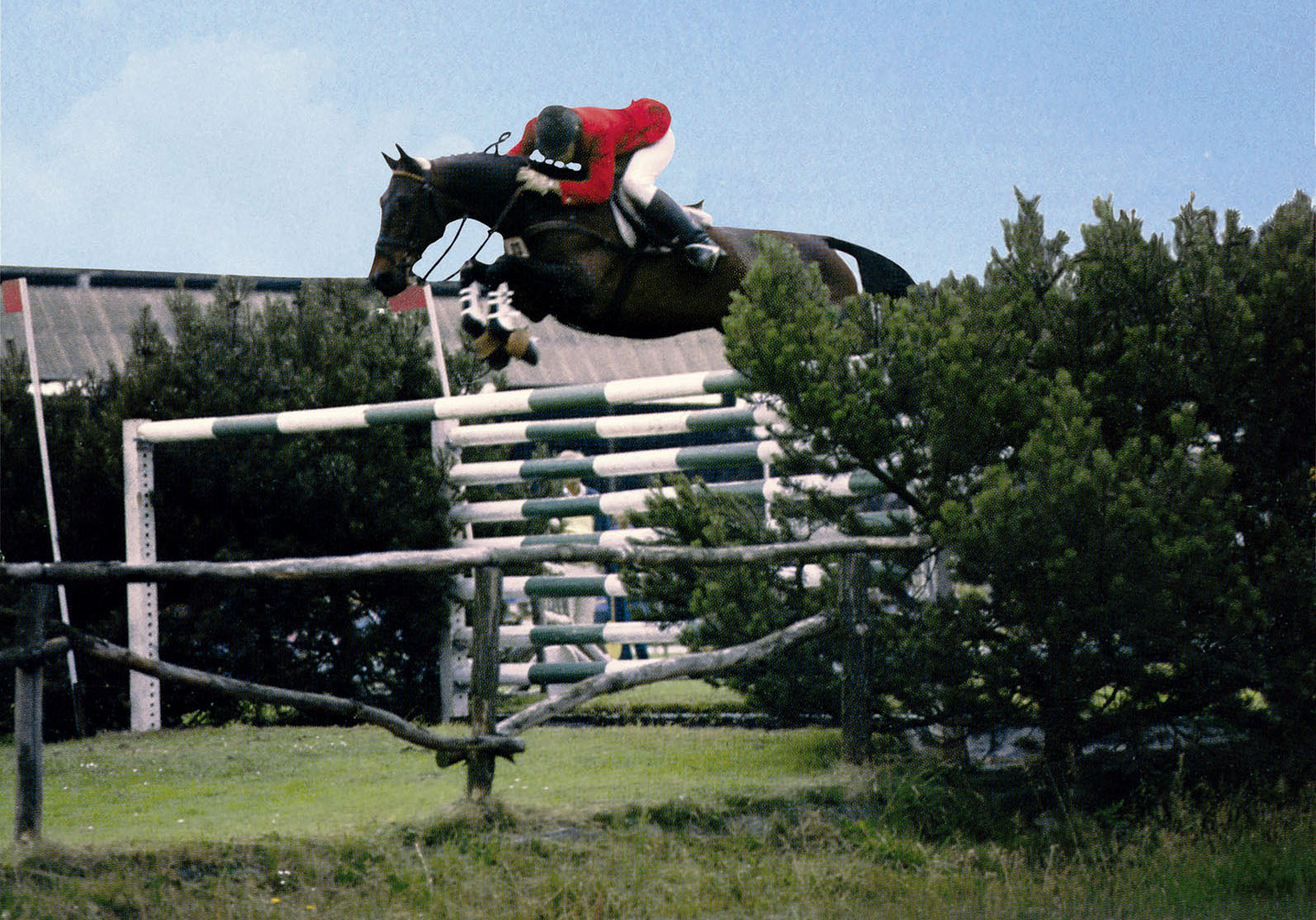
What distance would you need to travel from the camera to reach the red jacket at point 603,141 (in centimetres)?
604

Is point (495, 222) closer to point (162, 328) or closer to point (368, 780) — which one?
point (368, 780)

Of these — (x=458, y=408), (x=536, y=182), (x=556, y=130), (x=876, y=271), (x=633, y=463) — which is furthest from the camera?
(x=876, y=271)

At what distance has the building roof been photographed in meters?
15.0

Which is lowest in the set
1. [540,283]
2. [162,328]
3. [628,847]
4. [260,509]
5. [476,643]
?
[628,847]

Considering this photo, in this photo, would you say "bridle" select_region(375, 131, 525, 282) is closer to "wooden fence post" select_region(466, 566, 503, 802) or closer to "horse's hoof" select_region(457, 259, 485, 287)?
"horse's hoof" select_region(457, 259, 485, 287)

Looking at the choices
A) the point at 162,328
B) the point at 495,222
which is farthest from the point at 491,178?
the point at 162,328

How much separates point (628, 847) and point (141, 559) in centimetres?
417

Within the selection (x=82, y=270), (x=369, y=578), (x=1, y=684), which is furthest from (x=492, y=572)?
(x=82, y=270)

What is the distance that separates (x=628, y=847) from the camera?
3811mm

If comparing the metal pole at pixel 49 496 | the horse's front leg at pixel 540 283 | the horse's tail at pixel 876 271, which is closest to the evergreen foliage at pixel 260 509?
the metal pole at pixel 49 496

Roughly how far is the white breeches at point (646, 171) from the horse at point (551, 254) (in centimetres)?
9

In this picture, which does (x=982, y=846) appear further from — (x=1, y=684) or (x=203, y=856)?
(x=1, y=684)

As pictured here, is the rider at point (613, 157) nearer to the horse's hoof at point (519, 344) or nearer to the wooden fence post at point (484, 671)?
the horse's hoof at point (519, 344)

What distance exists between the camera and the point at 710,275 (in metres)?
6.23
